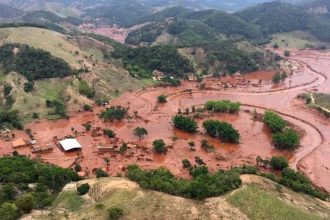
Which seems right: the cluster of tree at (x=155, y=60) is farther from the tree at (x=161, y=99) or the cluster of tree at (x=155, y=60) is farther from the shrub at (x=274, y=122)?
the shrub at (x=274, y=122)

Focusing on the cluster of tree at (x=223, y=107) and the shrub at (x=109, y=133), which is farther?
the cluster of tree at (x=223, y=107)

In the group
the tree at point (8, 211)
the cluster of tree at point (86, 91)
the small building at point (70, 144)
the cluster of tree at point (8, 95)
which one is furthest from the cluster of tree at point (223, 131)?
the tree at point (8, 211)

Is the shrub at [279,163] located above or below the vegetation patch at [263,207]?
below

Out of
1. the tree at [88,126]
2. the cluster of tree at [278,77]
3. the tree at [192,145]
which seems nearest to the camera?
the tree at [192,145]

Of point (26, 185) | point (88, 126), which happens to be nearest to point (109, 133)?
point (88, 126)

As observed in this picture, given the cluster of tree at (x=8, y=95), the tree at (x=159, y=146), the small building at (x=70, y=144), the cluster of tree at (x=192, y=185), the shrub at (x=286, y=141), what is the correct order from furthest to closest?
the cluster of tree at (x=8, y=95) < the shrub at (x=286, y=141) < the small building at (x=70, y=144) < the tree at (x=159, y=146) < the cluster of tree at (x=192, y=185)

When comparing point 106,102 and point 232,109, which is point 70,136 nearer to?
point 106,102

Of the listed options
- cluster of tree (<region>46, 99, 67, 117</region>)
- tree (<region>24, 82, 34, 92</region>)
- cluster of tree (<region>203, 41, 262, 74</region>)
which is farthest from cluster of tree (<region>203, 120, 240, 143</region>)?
cluster of tree (<region>203, 41, 262, 74</region>)

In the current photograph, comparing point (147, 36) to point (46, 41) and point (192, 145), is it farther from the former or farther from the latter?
point (192, 145)

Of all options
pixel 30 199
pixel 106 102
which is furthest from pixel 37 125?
pixel 30 199
